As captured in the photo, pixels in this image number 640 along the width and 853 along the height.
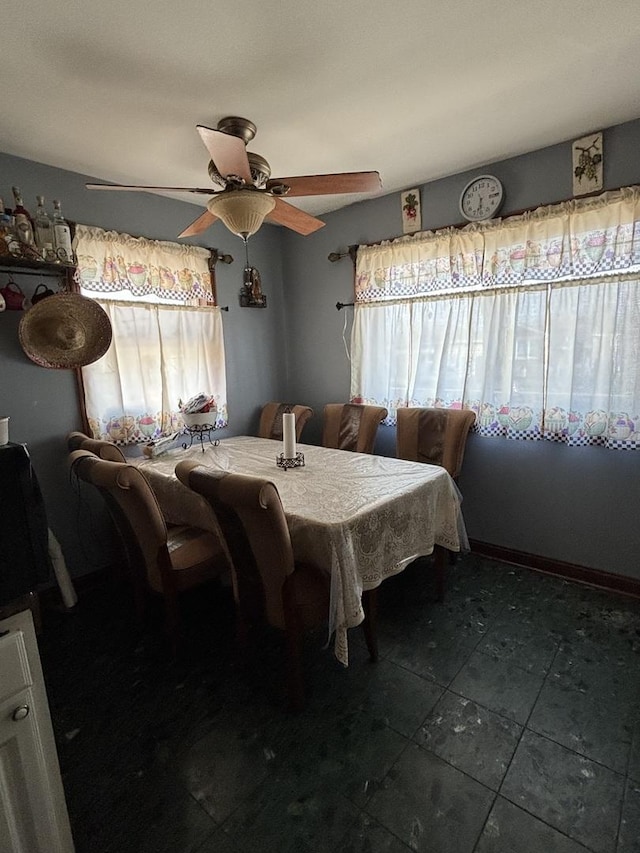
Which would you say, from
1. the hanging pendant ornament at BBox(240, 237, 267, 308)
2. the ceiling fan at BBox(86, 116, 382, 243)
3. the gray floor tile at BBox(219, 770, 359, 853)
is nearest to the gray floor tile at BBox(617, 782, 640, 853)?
the gray floor tile at BBox(219, 770, 359, 853)

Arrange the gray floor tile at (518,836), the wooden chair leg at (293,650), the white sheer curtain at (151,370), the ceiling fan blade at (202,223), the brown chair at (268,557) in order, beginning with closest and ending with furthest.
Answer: the gray floor tile at (518,836) < the brown chair at (268,557) < the wooden chair leg at (293,650) < the ceiling fan blade at (202,223) < the white sheer curtain at (151,370)

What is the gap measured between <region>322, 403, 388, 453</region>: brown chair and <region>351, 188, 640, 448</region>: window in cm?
22

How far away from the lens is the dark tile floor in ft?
4.00

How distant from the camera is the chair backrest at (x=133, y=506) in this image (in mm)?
1666

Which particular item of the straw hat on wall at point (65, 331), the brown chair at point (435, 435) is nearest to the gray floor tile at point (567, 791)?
the brown chair at point (435, 435)

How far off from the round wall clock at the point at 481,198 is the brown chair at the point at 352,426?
1324mm

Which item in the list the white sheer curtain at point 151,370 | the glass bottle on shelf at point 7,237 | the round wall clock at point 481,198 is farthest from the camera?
the white sheer curtain at point 151,370

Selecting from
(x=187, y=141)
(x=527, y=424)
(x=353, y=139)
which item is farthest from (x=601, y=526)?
(x=187, y=141)

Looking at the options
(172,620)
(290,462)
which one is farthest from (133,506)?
(290,462)

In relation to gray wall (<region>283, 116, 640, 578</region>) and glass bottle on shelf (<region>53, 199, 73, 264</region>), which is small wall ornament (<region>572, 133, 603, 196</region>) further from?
glass bottle on shelf (<region>53, 199, 73, 264</region>)

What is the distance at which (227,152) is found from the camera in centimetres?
151

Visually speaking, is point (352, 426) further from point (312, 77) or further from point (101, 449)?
point (312, 77)

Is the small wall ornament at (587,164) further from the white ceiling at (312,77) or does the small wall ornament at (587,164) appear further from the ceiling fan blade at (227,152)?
the ceiling fan blade at (227,152)

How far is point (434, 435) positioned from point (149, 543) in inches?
68.8
